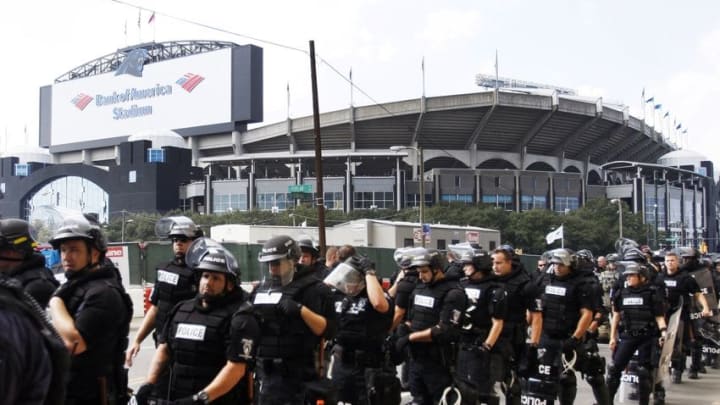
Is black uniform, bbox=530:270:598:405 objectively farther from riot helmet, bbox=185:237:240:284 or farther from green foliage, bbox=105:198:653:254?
green foliage, bbox=105:198:653:254

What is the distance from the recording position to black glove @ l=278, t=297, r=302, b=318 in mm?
5902

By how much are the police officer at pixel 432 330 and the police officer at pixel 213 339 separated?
281 cm

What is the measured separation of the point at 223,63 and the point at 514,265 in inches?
4236

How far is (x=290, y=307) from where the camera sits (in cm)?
590

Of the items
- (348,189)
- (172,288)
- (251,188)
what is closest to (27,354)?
(172,288)

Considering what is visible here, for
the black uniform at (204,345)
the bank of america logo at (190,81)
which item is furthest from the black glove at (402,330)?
the bank of america logo at (190,81)

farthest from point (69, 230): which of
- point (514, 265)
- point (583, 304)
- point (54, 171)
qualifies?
point (54, 171)

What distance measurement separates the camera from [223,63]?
114 meters

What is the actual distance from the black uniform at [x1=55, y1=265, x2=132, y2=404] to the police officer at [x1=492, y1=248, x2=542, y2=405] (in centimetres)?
517

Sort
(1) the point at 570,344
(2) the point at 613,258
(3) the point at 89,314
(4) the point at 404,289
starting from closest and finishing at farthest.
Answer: (3) the point at 89,314 < (4) the point at 404,289 < (1) the point at 570,344 < (2) the point at 613,258

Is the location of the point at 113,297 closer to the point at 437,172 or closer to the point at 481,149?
the point at 437,172

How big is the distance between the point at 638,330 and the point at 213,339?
6.65m

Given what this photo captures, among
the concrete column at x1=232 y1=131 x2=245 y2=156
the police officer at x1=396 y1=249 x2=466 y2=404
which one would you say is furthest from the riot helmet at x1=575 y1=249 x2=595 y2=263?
the concrete column at x1=232 y1=131 x2=245 y2=156

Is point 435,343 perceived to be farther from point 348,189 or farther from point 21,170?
point 21,170
